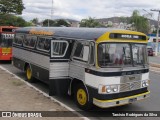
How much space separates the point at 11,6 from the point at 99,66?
59.2 m

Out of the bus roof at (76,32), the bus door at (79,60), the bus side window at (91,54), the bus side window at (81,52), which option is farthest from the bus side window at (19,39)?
the bus side window at (91,54)

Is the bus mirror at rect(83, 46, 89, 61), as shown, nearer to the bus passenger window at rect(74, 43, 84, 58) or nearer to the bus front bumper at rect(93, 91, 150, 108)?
the bus passenger window at rect(74, 43, 84, 58)

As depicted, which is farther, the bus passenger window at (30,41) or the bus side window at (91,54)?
the bus passenger window at (30,41)

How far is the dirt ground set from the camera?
343 inches

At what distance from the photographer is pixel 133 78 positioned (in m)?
8.62

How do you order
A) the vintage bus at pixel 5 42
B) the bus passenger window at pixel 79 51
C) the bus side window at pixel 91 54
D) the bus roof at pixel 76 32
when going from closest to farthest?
the bus side window at pixel 91 54
the bus roof at pixel 76 32
the bus passenger window at pixel 79 51
the vintage bus at pixel 5 42

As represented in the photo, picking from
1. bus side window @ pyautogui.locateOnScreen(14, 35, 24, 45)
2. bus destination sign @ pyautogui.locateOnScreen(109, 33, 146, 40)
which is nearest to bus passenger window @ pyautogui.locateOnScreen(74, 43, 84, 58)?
bus destination sign @ pyautogui.locateOnScreen(109, 33, 146, 40)

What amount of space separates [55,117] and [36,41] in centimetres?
523

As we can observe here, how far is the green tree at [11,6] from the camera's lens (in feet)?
206

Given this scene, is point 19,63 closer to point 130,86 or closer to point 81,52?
point 81,52

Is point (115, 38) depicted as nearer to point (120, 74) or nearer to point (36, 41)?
point (120, 74)

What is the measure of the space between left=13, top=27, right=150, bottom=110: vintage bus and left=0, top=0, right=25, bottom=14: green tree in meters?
55.7

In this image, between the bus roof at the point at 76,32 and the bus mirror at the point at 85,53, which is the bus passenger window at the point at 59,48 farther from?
the bus mirror at the point at 85,53

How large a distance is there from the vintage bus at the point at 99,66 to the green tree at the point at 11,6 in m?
55.7
